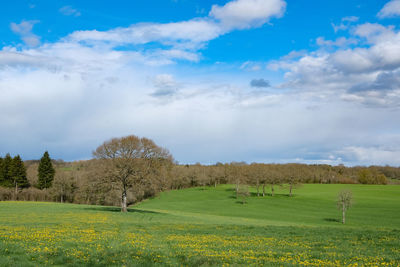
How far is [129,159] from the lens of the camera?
51.0 metres

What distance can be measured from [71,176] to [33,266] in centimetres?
10078

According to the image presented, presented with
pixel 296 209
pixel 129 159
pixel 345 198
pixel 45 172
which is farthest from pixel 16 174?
pixel 345 198

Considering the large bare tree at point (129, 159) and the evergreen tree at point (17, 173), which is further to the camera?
the evergreen tree at point (17, 173)

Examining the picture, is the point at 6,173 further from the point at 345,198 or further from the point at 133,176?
the point at 345,198

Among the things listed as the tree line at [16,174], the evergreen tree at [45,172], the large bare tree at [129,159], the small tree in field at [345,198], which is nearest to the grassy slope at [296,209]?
the small tree in field at [345,198]

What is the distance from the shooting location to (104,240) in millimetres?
20594

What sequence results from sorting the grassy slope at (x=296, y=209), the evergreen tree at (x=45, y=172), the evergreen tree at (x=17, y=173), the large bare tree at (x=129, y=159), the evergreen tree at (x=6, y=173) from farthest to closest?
1. the evergreen tree at (x=45, y=172)
2. the evergreen tree at (x=17, y=173)
3. the evergreen tree at (x=6, y=173)
4. the grassy slope at (x=296, y=209)
5. the large bare tree at (x=129, y=159)

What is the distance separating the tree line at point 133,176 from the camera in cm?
5138

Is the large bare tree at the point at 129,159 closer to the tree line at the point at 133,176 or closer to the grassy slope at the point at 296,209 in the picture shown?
the tree line at the point at 133,176

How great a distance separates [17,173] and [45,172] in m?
8.69

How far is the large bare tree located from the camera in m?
50.9

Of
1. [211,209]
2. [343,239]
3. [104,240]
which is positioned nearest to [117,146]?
[104,240]

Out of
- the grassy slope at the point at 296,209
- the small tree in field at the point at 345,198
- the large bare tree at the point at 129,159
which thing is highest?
the large bare tree at the point at 129,159

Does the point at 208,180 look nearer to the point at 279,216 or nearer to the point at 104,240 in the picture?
the point at 279,216
